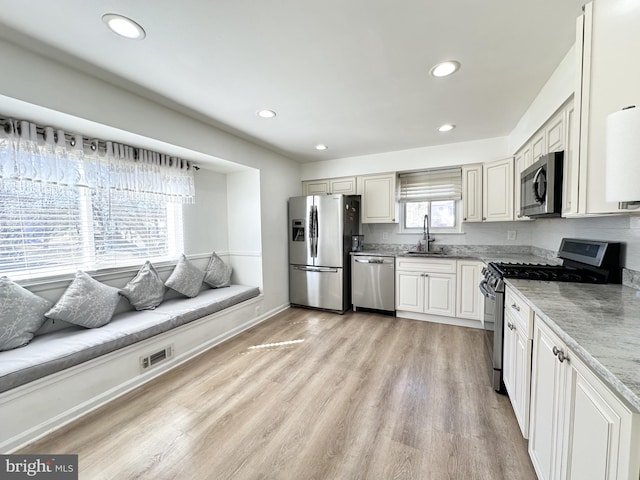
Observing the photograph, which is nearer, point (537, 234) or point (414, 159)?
point (537, 234)

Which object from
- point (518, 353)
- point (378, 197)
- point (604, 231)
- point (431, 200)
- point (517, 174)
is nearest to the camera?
point (518, 353)

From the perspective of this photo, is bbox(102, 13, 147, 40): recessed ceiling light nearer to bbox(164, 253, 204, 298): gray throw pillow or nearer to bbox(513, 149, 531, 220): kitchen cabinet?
bbox(164, 253, 204, 298): gray throw pillow

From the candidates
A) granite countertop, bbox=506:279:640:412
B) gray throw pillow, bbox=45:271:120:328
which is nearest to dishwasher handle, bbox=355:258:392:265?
granite countertop, bbox=506:279:640:412

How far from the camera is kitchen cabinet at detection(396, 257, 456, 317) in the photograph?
3336mm

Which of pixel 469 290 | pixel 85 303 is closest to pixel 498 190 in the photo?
pixel 469 290

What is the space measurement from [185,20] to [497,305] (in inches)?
108

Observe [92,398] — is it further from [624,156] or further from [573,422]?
[624,156]

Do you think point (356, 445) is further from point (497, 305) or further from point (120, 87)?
point (120, 87)

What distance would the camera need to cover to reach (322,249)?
390cm

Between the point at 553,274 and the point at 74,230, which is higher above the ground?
the point at 74,230

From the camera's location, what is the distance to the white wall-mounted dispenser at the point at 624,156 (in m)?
0.93

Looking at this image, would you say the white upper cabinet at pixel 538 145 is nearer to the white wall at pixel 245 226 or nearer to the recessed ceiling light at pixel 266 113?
the recessed ceiling light at pixel 266 113

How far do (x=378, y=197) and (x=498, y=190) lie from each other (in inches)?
59.8

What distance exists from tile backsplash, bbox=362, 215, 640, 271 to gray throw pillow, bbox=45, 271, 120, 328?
11.4 ft
